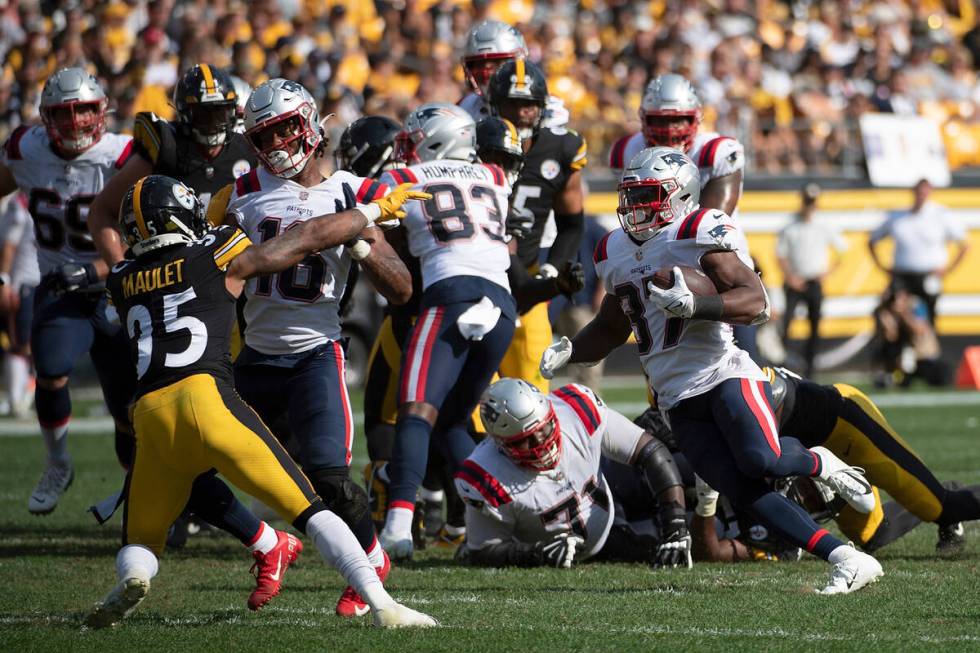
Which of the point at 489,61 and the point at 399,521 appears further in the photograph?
the point at 489,61

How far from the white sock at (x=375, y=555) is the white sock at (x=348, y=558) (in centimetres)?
51

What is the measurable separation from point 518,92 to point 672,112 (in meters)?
0.80

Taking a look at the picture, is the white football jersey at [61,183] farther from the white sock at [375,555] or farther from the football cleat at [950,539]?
the football cleat at [950,539]

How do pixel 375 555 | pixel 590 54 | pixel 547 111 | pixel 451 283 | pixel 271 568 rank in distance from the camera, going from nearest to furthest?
pixel 271 568 → pixel 375 555 → pixel 451 283 → pixel 547 111 → pixel 590 54

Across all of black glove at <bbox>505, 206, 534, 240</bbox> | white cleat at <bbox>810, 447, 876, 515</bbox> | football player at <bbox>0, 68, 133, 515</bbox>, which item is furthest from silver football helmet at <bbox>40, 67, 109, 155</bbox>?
white cleat at <bbox>810, 447, 876, 515</bbox>

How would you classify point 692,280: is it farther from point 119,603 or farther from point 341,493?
point 119,603

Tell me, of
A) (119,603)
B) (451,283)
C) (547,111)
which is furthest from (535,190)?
(119,603)

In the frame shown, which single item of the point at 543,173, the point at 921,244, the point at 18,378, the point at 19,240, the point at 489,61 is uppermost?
the point at 489,61

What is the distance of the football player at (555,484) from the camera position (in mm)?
5699

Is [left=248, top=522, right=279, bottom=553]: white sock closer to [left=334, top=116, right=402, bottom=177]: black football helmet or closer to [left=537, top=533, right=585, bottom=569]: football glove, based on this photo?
[left=537, top=533, right=585, bottom=569]: football glove

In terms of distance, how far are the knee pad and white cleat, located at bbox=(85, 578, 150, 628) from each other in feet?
2.27

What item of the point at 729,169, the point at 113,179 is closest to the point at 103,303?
the point at 113,179

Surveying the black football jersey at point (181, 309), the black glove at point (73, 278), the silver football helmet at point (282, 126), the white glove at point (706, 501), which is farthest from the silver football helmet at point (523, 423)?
the black glove at point (73, 278)

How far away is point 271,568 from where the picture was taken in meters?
4.77
